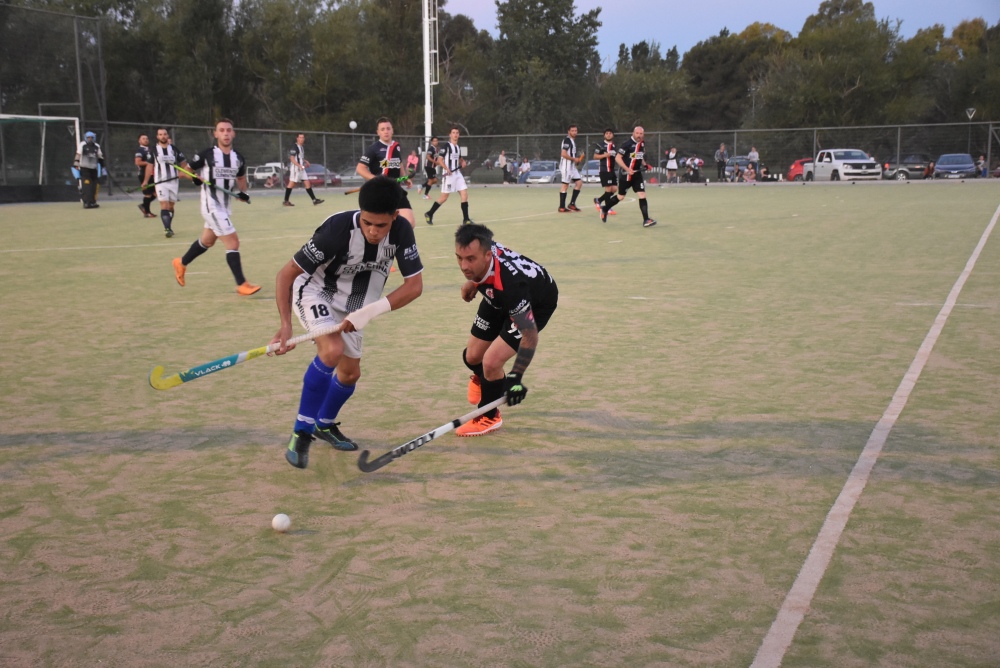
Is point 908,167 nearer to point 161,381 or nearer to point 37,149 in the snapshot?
point 37,149

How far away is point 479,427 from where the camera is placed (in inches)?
230

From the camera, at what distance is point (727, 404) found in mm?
6336

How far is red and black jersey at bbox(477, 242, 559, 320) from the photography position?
5.30 meters

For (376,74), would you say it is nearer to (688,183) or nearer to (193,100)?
(193,100)

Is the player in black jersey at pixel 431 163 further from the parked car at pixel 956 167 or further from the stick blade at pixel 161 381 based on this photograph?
the parked car at pixel 956 167

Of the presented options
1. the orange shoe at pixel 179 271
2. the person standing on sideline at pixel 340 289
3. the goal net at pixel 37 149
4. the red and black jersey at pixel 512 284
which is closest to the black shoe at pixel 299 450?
the person standing on sideline at pixel 340 289

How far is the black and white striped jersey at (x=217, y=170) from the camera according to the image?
37.8ft

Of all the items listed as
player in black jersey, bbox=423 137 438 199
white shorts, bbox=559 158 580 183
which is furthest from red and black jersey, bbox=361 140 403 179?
player in black jersey, bbox=423 137 438 199

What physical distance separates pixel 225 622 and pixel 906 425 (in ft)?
14.0

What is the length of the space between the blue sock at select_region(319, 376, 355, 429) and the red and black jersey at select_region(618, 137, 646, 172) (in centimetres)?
1546

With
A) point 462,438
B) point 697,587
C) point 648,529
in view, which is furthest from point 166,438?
point 697,587

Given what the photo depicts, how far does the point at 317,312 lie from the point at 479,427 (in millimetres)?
Result: 1267

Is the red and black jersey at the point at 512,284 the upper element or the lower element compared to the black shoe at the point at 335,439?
upper

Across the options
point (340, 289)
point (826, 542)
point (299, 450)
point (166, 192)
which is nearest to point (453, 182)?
point (166, 192)
